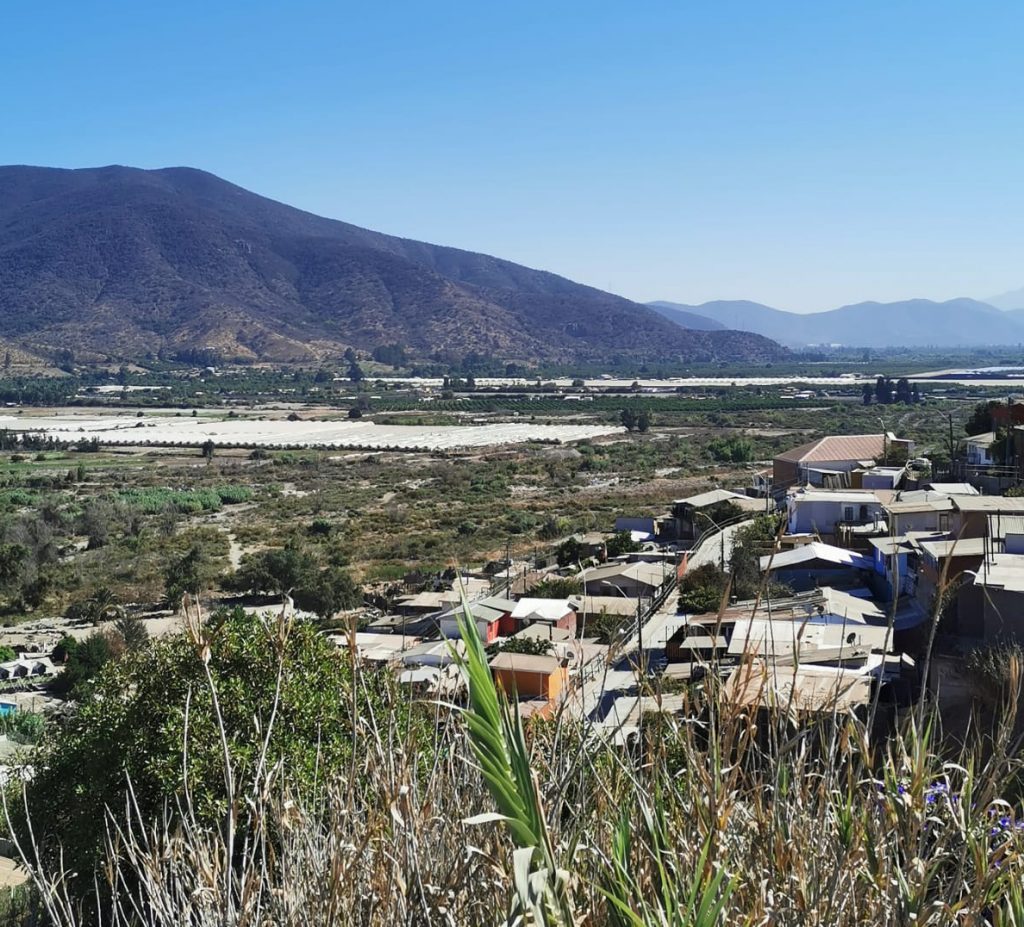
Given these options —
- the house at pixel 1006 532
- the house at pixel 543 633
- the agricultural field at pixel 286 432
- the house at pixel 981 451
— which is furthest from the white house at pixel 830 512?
the agricultural field at pixel 286 432

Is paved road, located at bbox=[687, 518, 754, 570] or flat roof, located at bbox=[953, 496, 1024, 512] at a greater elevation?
flat roof, located at bbox=[953, 496, 1024, 512]

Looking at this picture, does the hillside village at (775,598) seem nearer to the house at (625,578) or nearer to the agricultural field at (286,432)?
the house at (625,578)

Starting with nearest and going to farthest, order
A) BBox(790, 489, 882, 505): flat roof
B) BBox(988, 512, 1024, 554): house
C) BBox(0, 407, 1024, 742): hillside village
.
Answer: BBox(0, 407, 1024, 742): hillside village, BBox(988, 512, 1024, 554): house, BBox(790, 489, 882, 505): flat roof

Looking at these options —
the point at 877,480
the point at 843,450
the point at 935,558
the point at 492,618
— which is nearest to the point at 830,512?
the point at 877,480

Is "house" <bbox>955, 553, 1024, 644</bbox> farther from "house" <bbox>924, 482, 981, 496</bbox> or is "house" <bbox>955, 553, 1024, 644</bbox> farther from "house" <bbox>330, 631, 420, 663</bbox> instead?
"house" <bbox>924, 482, 981, 496</bbox>

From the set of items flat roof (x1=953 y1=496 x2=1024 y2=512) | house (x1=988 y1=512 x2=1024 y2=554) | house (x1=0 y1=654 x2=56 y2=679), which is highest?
flat roof (x1=953 y1=496 x2=1024 y2=512)

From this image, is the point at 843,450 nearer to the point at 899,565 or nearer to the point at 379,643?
the point at 899,565

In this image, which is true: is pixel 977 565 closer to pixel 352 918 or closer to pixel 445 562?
pixel 352 918

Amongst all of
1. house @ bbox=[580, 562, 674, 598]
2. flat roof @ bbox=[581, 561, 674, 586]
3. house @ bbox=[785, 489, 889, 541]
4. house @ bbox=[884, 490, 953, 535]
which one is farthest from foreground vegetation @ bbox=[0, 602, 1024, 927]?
house @ bbox=[785, 489, 889, 541]
